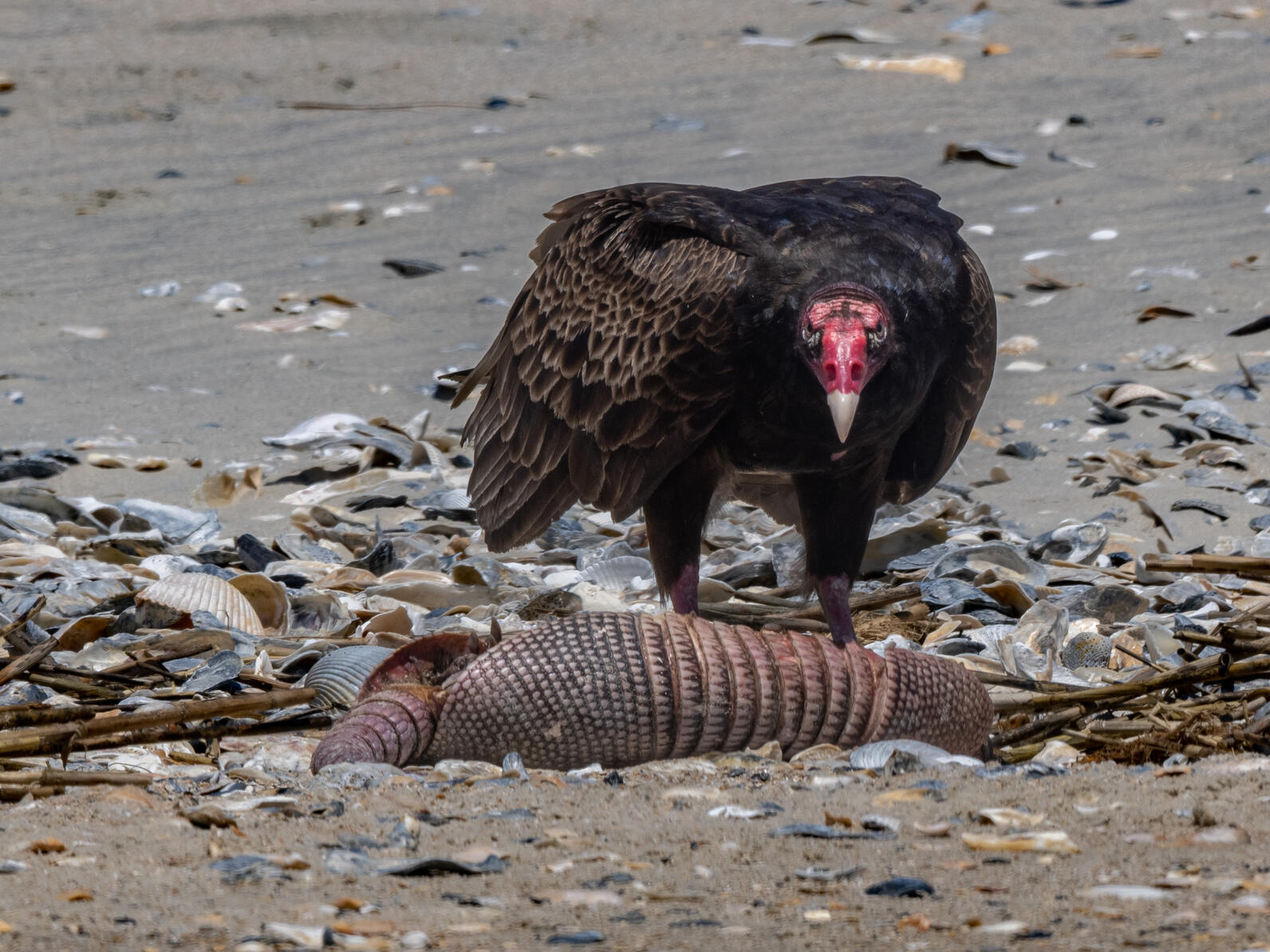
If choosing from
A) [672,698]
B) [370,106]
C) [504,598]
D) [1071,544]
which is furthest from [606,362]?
[370,106]

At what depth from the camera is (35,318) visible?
8406 millimetres

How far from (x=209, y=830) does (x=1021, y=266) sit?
6.58m

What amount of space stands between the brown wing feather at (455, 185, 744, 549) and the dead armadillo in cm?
74

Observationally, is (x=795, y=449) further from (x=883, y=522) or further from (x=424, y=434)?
(x=424, y=434)

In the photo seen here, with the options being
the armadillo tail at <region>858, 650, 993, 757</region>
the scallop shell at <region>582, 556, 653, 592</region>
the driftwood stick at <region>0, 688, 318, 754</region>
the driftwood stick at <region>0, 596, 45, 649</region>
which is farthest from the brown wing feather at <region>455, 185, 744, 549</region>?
the driftwood stick at <region>0, 596, 45, 649</region>

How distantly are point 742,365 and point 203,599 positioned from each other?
5.54 ft

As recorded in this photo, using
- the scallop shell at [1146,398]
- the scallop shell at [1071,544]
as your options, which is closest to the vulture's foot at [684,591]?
the scallop shell at [1071,544]

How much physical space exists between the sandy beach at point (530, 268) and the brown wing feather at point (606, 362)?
4.03 ft

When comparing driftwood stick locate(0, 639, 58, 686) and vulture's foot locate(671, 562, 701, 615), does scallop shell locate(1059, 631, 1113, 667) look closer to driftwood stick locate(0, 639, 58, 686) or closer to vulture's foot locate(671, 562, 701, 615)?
vulture's foot locate(671, 562, 701, 615)

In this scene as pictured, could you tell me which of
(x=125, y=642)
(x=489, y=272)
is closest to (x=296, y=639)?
(x=125, y=642)

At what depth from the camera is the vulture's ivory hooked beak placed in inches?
160

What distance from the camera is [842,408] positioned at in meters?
4.06

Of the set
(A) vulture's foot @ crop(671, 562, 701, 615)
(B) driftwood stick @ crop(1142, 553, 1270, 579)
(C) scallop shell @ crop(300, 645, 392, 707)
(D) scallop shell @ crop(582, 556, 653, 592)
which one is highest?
(B) driftwood stick @ crop(1142, 553, 1270, 579)

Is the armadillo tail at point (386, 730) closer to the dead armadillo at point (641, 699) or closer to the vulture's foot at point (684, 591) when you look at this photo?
the dead armadillo at point (641, 699)
